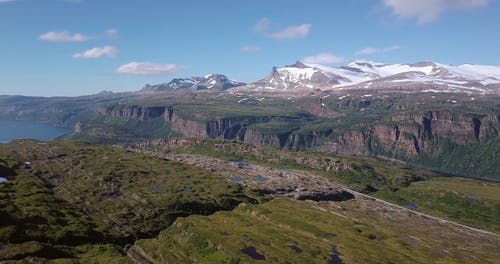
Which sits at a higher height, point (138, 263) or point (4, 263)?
point (4, 263)

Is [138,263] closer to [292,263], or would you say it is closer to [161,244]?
[161,244]

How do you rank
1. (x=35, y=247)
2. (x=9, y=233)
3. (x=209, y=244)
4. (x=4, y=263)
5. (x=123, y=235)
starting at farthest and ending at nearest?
1. (x=123, y=235)
2. (x=209, y=244)
3. (x=9, y=233)
4. (x=35, y=247)
5. (x=4, y=263)

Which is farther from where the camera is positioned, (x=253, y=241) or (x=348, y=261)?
(x=253, y=241)

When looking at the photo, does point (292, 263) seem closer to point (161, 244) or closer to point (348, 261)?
point (348, 261)

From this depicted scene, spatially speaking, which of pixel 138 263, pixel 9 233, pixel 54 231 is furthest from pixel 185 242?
pixel 9 233

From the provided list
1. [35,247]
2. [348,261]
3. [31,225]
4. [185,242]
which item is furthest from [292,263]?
[31,225]

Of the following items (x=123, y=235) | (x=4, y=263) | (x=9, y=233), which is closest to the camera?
(x=4, y=263)

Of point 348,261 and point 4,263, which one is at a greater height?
point 4,263

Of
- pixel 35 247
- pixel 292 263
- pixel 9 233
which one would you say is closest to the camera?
pixel 35 247

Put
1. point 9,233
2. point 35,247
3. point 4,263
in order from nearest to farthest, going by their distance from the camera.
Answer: point 4,263, point 35,247, point 9,233
